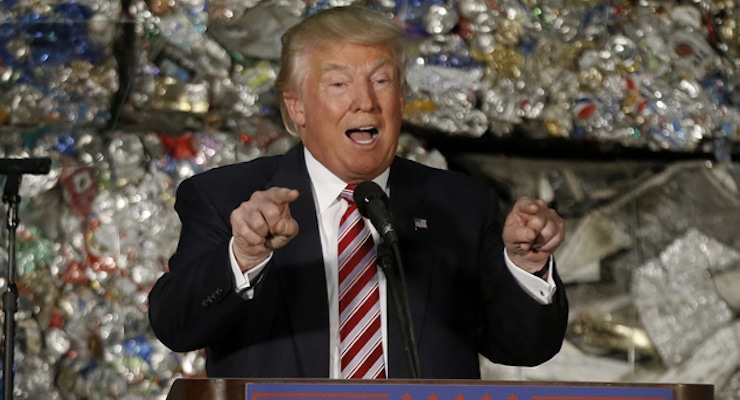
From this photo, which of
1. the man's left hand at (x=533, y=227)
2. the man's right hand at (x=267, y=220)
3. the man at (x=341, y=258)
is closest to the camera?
the man's right hand at (x=267, y=220)

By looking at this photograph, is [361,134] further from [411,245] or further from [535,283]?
[535,283]

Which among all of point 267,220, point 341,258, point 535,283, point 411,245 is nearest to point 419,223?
point 411,245

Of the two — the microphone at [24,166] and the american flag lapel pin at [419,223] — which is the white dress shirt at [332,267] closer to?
the american flag lapel pin at [419,223]

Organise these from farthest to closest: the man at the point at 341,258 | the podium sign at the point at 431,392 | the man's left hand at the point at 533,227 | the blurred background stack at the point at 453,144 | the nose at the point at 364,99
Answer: the blurred background stack at the point at 453,144
the nose at the point at 364,99
the man at the point at 341,258
the man's left hand at the point at 533,227
the podium sign at the point at 431,392

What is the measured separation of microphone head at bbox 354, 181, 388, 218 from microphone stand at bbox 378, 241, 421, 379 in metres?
0.07

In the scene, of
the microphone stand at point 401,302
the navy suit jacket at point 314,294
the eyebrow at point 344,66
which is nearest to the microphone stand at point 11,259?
the navy suit jacket at point 314,294

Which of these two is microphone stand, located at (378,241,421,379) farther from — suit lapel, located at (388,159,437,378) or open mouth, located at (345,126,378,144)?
open mouth, located at (345,126,378,144)

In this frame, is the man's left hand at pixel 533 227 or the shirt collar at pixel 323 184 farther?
the shirt collar at pixel 323 184

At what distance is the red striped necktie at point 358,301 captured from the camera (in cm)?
218

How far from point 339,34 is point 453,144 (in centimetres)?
124

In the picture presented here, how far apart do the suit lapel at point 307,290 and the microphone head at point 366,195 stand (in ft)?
0.93

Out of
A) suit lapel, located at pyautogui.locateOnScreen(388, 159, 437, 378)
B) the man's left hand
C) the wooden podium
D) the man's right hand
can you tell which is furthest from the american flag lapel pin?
the wooden podium

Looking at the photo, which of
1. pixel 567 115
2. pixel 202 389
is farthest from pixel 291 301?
pixel 567 115

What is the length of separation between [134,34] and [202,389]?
193cm
